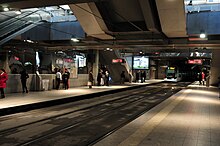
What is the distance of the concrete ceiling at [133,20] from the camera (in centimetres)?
1599

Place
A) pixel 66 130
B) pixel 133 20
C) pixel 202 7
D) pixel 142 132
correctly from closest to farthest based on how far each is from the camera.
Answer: pixel 142 132 < pixel 66 130 < pixel 133 20 < pixel 202 7

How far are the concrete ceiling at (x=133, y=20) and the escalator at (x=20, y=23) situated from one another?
495 centimetres

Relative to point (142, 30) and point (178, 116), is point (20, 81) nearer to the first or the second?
point (142, 30)

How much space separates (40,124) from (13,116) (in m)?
2.14

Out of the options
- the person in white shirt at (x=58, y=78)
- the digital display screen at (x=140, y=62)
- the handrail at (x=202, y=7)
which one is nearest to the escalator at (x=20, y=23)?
the person in white shirt at (x=58, y=78)

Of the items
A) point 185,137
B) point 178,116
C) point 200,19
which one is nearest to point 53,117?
point 178,116

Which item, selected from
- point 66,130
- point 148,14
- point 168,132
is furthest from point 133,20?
point 168,132

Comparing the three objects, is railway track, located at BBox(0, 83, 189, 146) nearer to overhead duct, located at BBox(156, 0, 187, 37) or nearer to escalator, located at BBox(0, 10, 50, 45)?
overhead duct, located at BBox(156, 0, 187, 37)

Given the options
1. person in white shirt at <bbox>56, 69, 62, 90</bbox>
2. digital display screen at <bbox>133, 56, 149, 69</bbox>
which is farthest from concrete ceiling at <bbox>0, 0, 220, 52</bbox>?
digital display screen at <bbox>133, 56, 149, 69</bbox>

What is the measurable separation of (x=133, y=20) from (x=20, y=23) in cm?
996

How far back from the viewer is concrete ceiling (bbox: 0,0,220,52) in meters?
16.0

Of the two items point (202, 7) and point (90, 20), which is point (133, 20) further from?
point (202, 7)

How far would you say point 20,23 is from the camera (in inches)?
896

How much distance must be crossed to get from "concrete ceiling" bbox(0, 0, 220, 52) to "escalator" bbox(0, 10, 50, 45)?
4.95 metres
